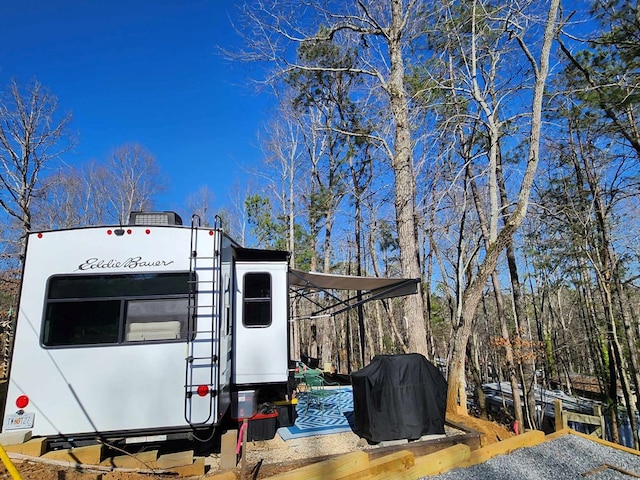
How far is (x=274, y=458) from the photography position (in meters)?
4.16

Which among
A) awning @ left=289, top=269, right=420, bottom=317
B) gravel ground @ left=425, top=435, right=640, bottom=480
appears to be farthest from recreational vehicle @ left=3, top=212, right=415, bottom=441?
gravel ground @ left=425, top=435, right=640, bottom=480

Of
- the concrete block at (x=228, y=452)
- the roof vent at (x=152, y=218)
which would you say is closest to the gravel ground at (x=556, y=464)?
the concrete block at (x=228, y=452)

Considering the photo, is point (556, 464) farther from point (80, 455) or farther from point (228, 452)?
point (80, 455)

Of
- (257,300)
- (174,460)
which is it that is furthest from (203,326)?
(174,460)

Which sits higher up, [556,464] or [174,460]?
[174,460]

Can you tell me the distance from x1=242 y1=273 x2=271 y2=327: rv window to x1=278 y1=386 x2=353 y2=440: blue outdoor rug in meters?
1.46

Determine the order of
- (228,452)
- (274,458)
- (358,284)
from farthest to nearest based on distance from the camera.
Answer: (358,284) → (274,458) → (228,452)

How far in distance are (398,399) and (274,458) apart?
5.08 ft

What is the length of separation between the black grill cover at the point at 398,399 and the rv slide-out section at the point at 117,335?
5.45 ft

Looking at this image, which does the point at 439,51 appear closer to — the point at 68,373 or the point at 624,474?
the point at 624,474

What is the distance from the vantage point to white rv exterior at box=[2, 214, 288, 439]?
144 inches

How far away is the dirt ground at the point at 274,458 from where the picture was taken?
3180mm

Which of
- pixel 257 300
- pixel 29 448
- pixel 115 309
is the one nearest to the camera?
pixel 29 448

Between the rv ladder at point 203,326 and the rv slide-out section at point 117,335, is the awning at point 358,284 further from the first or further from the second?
the rv slide-out section at point 117,335
